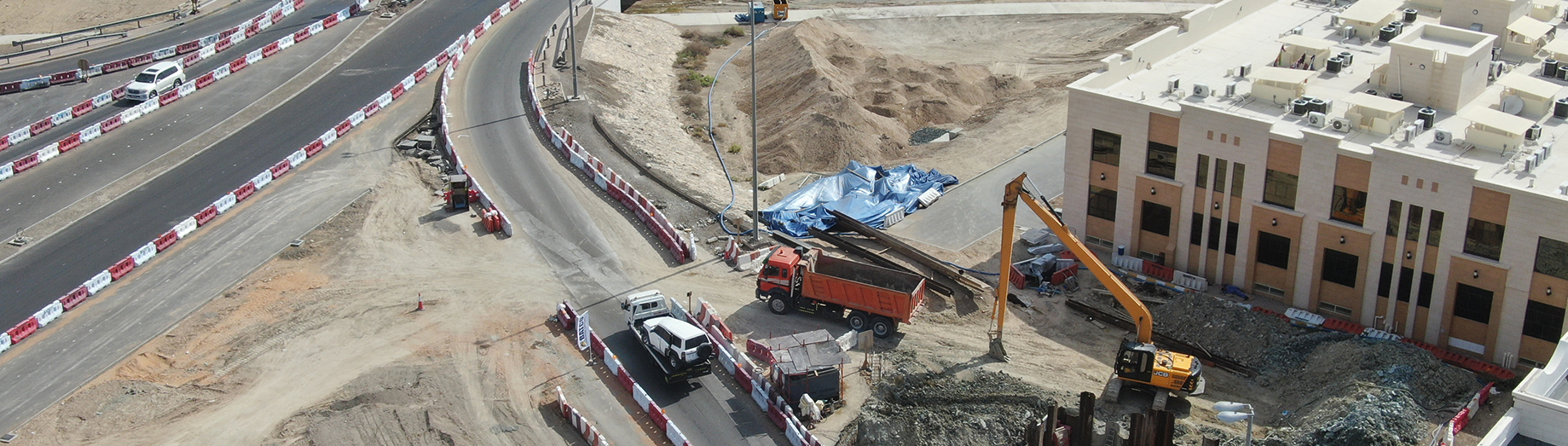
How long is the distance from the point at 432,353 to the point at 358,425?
5326 mm

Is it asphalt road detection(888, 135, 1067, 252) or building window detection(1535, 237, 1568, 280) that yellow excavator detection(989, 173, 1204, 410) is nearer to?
building window detection(1535, 237, 1568, 280)

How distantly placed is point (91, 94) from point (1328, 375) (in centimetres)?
6416

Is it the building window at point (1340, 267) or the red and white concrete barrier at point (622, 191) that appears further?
the red and white concrete barrier at point (622, 191)

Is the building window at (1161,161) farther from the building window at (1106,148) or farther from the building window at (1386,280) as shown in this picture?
the building window at (1386,280)

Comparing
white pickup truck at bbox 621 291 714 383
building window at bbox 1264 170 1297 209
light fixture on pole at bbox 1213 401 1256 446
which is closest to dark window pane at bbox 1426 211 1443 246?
building window at bbox 1264 170 1297 209

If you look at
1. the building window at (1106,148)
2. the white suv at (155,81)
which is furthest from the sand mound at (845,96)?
the white suv at (155,81)

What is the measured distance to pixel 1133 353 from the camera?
40500mm

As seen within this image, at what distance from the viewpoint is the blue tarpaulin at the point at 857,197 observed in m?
55.3

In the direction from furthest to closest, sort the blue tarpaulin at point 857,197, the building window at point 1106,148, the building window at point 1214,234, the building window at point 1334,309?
the blue tarpaulin at point 857,197
the building window at point 1106,148
the building window at point 1214,234
the building window at point 1334,309

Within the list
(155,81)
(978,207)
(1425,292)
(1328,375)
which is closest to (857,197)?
(978,207)

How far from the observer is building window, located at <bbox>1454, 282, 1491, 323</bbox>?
143 feet

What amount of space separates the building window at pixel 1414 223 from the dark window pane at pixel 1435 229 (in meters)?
0.37

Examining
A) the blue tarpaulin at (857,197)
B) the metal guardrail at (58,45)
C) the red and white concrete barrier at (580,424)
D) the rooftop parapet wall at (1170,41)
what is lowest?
the red and white concrete barrier at (580,424)

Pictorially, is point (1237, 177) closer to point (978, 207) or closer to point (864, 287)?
point (978, 207)
